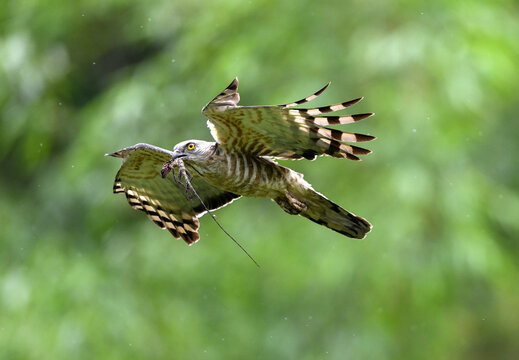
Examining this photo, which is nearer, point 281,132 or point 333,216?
point 281,132

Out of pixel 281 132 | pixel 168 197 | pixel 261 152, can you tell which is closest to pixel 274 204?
pixel 168 197

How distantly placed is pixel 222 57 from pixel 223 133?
3622 millimetres

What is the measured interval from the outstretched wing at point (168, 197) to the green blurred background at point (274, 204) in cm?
262

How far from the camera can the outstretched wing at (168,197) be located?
279 cm

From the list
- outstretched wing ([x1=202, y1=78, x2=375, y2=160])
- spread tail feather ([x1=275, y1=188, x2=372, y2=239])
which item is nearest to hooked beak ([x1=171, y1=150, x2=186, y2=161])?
outstretched wing ([x1=202, y1=78, x2=375, y2=160])

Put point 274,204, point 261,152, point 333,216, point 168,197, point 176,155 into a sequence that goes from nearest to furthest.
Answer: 1. point 176,155
2. point 261,152
3. point 333,216
4. point 168,197
5. point 274,204

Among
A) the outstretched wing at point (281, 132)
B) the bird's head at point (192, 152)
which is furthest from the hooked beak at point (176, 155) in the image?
the outstretched wing at point (281, 132)

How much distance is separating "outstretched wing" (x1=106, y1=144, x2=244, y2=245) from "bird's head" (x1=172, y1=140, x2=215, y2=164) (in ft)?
1.09

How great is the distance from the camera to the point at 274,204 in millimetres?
6020

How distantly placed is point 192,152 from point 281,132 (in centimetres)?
29

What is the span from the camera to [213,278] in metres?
6.14

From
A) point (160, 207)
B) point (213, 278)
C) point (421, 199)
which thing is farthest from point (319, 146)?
point (213, 278)

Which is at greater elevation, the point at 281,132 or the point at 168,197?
the point at 281,132

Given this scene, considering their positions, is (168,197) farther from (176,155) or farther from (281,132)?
(281,132)
